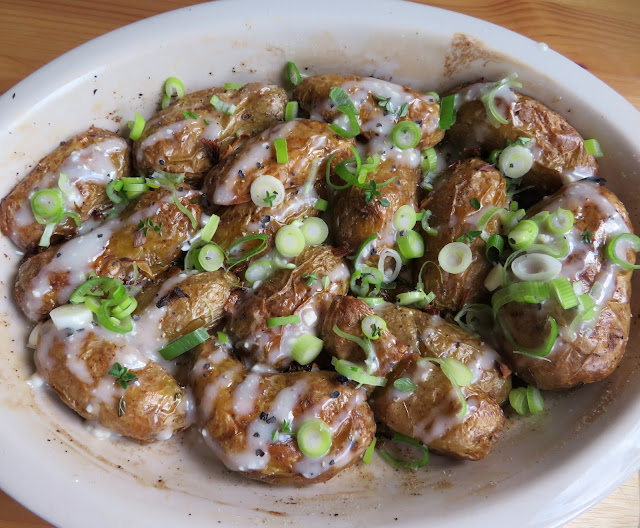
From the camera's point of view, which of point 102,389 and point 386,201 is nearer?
point 102,389

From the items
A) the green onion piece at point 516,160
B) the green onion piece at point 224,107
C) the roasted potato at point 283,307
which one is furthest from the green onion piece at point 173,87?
the green onion piece at point 516,160

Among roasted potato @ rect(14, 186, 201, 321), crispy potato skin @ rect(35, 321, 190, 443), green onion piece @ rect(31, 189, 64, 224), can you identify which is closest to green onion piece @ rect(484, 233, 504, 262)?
roasted potato @ rect(14, 186, 201, 321)

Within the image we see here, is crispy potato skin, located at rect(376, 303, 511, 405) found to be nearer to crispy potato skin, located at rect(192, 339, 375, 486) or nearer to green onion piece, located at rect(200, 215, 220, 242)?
crispy potato skin, located at rect(192, 339, 375, 486)

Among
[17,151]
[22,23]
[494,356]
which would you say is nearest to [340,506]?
[494,356]

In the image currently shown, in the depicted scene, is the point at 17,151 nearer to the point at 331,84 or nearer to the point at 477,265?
the point at 331,84

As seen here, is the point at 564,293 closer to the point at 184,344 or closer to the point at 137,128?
the point at 184,344

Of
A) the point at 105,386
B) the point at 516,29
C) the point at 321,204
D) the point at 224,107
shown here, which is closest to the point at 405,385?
the point at 321,204
